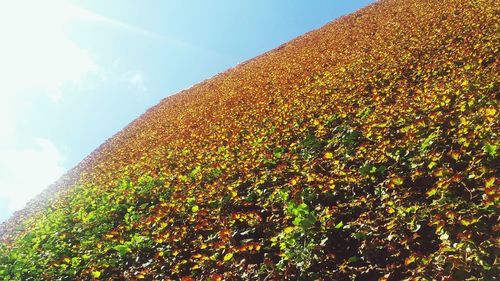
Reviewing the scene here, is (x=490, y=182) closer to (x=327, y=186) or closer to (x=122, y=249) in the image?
(x=327, y=186)

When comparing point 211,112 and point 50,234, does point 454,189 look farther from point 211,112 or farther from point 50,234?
point 211,112

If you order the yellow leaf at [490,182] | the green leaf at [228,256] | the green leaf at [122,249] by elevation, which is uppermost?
the green leaf at [122,249]

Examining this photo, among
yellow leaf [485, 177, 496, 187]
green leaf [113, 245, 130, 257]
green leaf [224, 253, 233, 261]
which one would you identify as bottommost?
yellow leaf [485, 177, 496, 187]

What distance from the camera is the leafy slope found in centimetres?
517

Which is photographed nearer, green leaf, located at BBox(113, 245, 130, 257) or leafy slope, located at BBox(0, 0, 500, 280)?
leafy slope, located at BBox(0, 0, 500, 280)

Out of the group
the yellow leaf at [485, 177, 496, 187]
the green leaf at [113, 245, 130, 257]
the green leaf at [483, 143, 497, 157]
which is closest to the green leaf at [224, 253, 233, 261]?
the green leaf at [113, 245, 130, 257]

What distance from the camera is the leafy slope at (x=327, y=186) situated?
517 cm

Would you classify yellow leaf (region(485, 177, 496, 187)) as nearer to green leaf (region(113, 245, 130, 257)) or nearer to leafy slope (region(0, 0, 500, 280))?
leafy slope (region(0, 0, 500, 280))

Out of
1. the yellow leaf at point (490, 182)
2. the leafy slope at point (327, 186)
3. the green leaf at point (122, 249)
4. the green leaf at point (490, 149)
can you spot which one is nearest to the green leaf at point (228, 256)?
the leafy slope at point (327, 186)

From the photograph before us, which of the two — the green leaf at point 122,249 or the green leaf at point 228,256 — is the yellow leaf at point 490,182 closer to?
the green leaf at point 228,256

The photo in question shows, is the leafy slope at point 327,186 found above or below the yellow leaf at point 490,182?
above

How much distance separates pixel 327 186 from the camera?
6734 mm

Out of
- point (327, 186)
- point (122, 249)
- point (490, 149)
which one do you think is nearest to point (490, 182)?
point (490, 149)

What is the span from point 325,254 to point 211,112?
1143 cm
